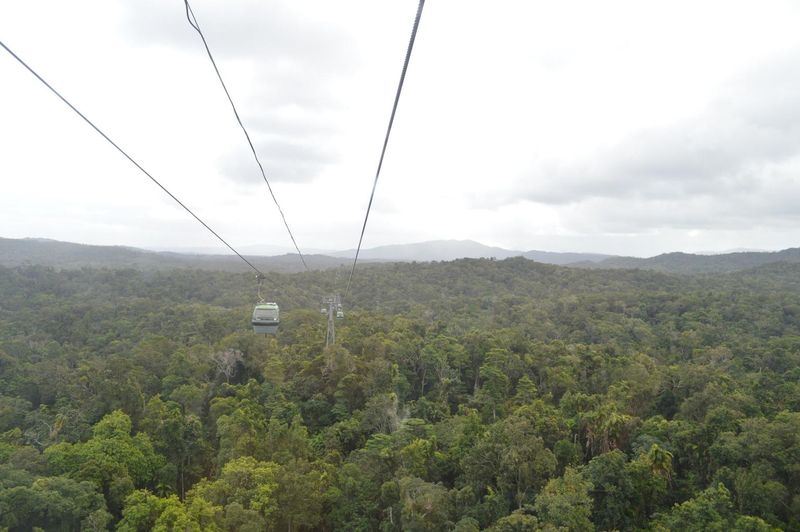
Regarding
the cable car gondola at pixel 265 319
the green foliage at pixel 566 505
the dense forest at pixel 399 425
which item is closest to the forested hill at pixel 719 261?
the dense forest at pixel 399 425

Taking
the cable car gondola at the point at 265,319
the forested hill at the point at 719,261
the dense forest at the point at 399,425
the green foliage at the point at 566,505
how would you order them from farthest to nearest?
1. the forested hill at the point at 719,261
2. the cable car gondola at the point at 265,319
3. the dense forest at the point at 399,425
4. the green foliage at the point at 566,505

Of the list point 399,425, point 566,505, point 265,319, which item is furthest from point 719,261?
point 265,319

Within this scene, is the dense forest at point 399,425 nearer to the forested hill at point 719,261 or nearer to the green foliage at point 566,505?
the green foliage at point 566,505

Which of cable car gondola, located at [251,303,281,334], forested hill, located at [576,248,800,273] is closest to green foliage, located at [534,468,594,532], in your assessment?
cable car gondola, located at [251,303,281,334]

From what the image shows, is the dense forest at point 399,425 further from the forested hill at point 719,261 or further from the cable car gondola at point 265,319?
the forested hill at point 719,261

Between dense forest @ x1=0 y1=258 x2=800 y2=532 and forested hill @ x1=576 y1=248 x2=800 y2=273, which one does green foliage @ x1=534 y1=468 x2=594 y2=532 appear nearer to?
dense forest @ x1=0 y1=258 x2=800 y2=532

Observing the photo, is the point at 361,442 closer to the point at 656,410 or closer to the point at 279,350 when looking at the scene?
the point at 279,350

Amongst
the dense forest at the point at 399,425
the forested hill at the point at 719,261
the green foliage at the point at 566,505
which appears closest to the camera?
the green foliage at the point at 566,505

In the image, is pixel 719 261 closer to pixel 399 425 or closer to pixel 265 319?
pixel 399 425

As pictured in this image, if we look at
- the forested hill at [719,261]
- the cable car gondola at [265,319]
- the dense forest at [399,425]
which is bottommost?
the dense forest at [399,425]

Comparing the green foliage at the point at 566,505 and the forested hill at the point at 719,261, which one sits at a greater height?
the forested hill at the point at 719,261

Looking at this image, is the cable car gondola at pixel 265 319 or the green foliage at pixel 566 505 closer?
the green foliage at pixel 566 505
